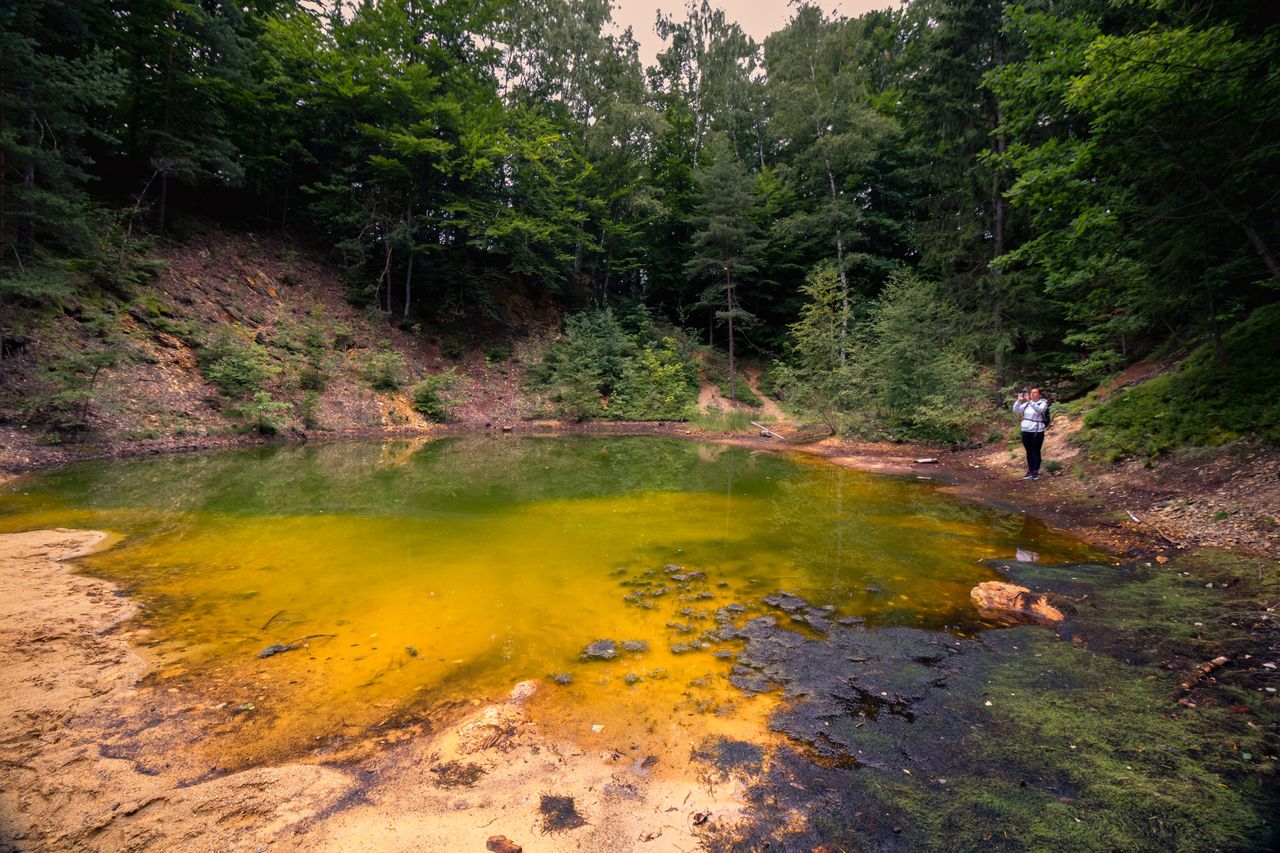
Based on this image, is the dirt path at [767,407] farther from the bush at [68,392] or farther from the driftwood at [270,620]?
the bush at [68,392]

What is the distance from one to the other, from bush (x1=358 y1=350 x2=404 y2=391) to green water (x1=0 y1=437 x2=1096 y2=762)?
7911 mm

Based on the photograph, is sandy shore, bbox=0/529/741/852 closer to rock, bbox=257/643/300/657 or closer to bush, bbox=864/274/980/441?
rock, bbox=257/643/300/657

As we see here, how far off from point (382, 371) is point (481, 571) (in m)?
15.6

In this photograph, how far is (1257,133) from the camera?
6270 millimetres

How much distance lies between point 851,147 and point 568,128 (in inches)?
589

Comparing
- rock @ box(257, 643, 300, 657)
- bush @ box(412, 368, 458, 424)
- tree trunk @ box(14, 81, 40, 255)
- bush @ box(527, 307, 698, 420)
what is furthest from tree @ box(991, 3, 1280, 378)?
tree trunk @ box(14, 81, 40, 255)

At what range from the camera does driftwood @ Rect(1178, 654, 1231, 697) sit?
303cm

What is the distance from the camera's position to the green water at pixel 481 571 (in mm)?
3236

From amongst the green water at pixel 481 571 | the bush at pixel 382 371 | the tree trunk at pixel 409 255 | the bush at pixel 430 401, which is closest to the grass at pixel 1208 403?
the green water at pixel 481 571

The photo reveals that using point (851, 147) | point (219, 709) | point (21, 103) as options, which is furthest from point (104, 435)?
point (851, 147)

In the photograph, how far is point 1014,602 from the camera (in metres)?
4.42

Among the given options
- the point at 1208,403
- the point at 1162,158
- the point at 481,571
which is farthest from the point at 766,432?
the point at 481,571

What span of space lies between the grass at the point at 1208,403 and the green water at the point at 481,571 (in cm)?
273

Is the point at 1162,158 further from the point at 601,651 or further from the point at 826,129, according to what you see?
the point at 826,129
